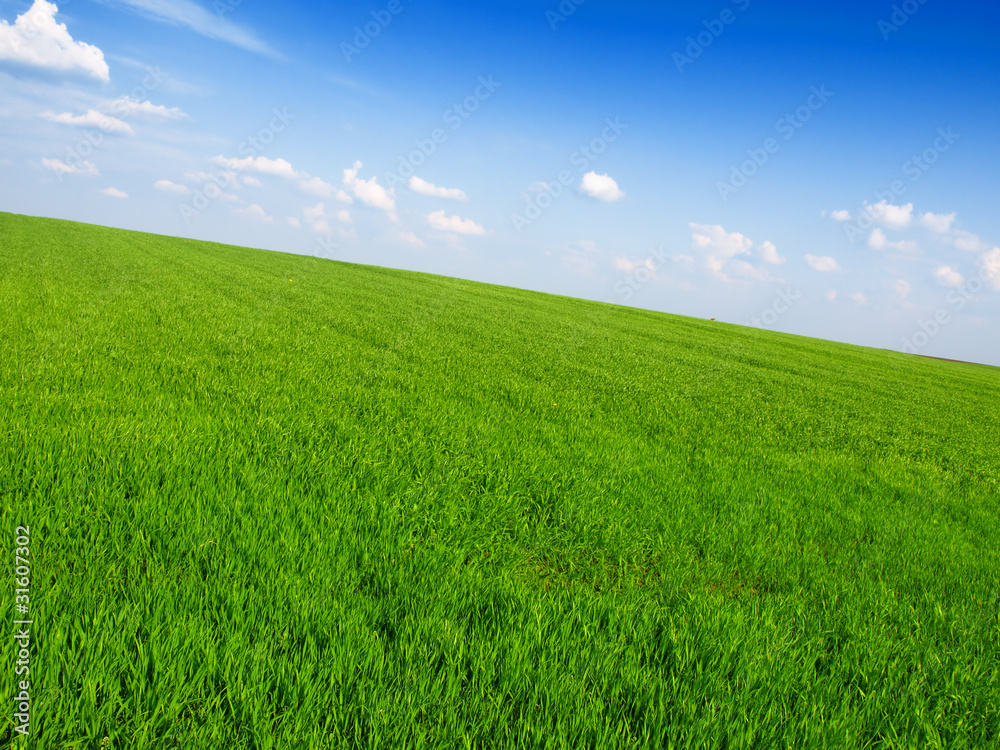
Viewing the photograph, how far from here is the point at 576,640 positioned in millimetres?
2566

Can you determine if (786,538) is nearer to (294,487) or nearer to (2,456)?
(294,487)

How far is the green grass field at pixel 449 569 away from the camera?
2.05 metres

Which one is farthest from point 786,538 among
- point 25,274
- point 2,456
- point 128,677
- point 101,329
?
point 25,274

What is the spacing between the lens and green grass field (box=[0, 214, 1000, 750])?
2.05 meters

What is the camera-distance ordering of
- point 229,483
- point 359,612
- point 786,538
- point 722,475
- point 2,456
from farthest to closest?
point 722,475, point 786,538, point 229,483, point 2,456, point 359,612

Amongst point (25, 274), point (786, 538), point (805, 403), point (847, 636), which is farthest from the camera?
point (25, 274)

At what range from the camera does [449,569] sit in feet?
10.2

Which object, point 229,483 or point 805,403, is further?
point 805,403

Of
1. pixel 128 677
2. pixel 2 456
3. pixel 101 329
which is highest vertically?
pixel 101 329

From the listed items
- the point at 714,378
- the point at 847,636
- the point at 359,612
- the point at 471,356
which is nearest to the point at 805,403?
the point at 714,378

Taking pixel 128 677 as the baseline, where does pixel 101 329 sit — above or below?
above

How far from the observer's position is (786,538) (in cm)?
434

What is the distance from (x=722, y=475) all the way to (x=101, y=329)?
955 centimetres

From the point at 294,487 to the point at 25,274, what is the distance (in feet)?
49.3
